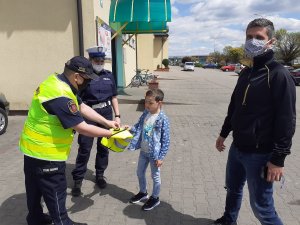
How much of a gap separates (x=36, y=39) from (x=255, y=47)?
26.7ft

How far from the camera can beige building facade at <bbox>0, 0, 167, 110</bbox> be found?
30.8ft

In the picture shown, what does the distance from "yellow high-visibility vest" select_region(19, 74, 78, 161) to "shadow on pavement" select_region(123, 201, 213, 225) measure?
1.38 meters

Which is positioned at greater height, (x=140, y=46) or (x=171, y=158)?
(x=140, y=46)

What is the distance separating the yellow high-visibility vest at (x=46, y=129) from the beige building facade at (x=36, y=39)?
22.7 ft

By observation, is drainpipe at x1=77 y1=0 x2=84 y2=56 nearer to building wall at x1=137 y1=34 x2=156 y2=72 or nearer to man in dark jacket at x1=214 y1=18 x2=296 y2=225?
man in dark jacket at x1=214 y1=18 x2=296 y2=225

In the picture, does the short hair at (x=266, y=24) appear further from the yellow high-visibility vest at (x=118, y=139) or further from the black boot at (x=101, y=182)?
the black boot at (x=101, y=182)

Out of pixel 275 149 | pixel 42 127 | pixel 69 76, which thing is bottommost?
pixel 275 149

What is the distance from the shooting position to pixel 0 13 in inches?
369

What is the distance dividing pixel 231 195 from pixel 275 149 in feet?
3.19

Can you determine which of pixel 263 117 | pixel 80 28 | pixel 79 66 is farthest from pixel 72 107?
pixel 80 28

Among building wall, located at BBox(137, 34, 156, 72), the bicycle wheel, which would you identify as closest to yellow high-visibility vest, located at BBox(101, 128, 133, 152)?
the bicycle wheel

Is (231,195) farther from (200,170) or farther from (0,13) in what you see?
(0,13)

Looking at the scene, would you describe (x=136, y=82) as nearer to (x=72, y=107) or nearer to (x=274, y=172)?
(x=72, y=107)

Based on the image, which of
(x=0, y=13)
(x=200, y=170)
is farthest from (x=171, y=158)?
(x=0, y=13)
